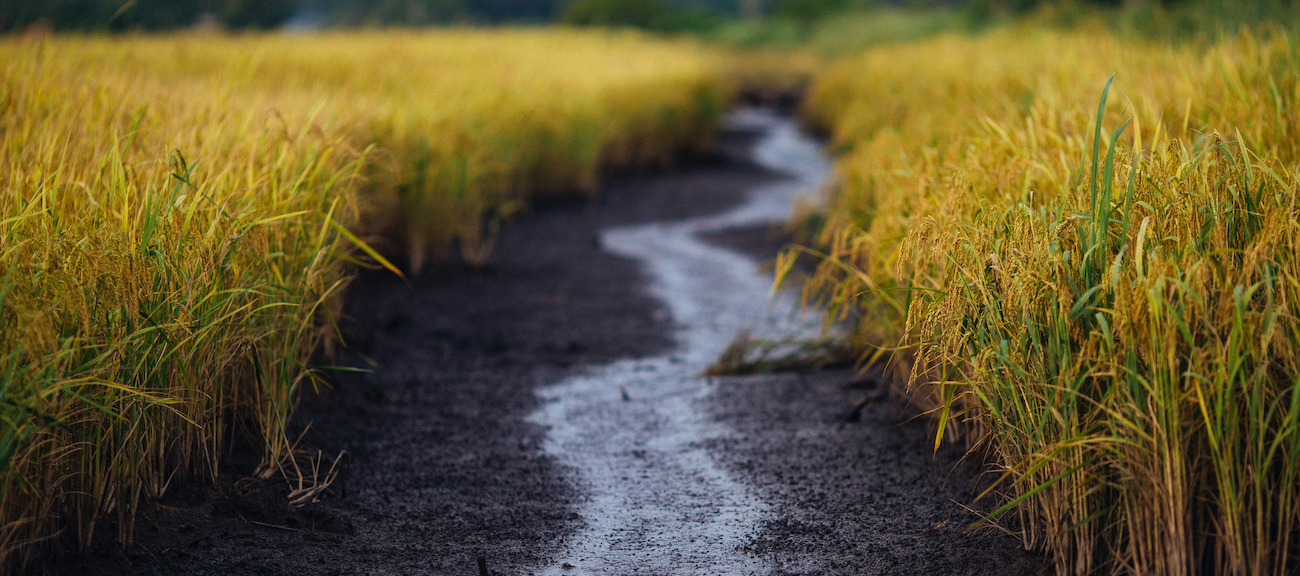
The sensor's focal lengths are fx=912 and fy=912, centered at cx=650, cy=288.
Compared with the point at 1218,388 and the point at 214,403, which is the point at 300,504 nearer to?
the point at 214,403

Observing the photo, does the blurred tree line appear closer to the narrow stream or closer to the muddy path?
the muddy path

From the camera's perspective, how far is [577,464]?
7.75ft

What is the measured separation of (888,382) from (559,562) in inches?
53.5

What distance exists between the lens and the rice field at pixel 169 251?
1528 mm

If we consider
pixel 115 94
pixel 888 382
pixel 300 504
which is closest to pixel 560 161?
pixel 115 94

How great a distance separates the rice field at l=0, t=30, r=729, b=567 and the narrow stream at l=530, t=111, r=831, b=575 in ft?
2.37

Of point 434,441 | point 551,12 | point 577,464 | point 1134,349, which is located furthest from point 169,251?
point 551,12

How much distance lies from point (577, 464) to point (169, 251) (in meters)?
1.08

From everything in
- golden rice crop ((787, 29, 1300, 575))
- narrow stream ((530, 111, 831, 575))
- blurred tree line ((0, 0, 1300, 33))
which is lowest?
narrow stream ((530, 111, 831, 575))

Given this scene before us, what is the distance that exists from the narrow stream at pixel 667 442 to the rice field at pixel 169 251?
72 cm

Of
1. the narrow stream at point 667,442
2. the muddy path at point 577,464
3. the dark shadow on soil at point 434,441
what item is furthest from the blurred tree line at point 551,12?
the narrow stream at point 667,442

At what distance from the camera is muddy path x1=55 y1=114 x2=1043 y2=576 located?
70.7 inches

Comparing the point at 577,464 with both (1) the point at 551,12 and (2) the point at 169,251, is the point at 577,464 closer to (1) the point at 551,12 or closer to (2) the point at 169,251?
(2) the point at 169,251

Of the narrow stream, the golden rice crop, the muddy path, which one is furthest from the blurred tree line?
the golden rice crop
